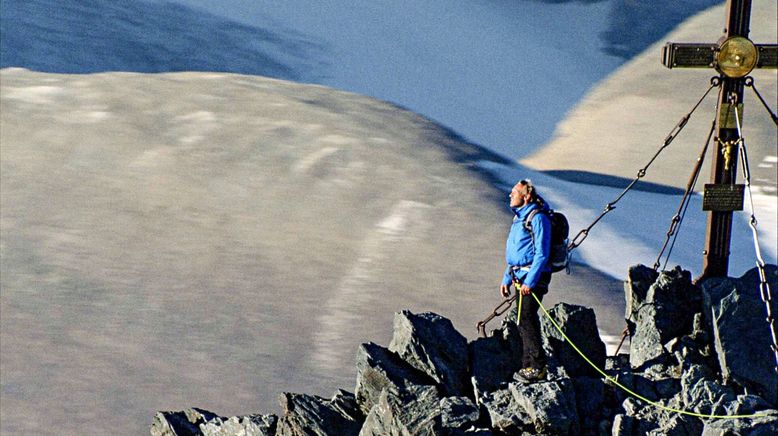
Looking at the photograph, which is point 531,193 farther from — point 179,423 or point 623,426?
point 179,423

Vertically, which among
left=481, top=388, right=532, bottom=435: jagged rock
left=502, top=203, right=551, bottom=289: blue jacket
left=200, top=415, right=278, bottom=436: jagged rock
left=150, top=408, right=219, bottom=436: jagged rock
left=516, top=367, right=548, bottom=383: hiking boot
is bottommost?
left=150, top=408, right=219, bottom=436: jagged rock

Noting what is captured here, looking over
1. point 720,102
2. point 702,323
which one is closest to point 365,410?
point 702,323

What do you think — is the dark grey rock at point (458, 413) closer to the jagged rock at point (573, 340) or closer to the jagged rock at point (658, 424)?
the jagged rock at point (658, 424)

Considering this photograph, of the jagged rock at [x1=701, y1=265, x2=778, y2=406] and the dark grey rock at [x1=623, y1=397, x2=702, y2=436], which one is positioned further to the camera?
the jagged rock at [x1=701, y1=265, x2=778, y2=406]

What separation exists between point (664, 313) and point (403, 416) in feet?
10.6

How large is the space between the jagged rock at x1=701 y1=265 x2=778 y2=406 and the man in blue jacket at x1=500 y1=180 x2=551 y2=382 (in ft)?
5.60

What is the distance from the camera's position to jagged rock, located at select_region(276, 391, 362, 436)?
27.7ft

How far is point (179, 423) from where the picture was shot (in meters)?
9.37

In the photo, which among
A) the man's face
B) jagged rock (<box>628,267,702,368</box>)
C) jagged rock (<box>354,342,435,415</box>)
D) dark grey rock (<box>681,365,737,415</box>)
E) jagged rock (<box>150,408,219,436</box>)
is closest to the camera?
dark grey rock (<box>681,365,737,415</box>)

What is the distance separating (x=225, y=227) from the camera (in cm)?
1716

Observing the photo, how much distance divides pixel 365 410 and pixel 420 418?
1.02 meters

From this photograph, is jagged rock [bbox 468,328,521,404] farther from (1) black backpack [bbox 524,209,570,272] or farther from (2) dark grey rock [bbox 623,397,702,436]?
(2) dark grey rock [bbox 623,397,702,436]

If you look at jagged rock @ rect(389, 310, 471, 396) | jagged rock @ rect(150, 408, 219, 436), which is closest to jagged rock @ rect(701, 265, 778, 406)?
jagged rock @ rect(389, 310, 471, 396)

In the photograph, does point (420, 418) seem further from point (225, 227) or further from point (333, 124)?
point (333, 124)
